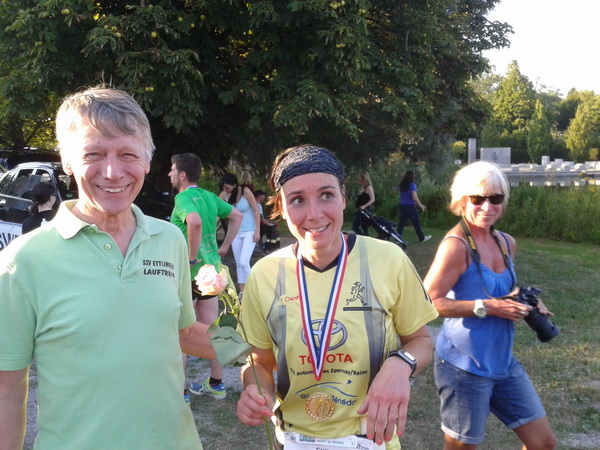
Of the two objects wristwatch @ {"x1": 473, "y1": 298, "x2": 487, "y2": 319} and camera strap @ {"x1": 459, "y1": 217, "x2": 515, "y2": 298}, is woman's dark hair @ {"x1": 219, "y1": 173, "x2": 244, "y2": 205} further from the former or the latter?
wristwatch @ {"x1": 473, "y1": 298, "x2": 487, "y2": 319}

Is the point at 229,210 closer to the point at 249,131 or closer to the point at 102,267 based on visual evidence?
the point at 102,267

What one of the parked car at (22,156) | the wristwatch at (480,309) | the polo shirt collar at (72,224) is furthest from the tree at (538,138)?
the polo shirt collar at (72,224)

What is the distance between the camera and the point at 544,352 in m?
6.62

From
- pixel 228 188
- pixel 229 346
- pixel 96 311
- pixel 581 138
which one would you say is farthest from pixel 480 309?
pixel 581 138

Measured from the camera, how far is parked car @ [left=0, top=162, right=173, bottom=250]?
10148mm

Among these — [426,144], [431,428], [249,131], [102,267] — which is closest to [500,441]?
[431,428]

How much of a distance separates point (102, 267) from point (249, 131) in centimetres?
945

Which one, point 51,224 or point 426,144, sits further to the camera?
point 426,144

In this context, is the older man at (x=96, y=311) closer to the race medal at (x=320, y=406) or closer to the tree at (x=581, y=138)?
the race medal at (x=320, y=406)

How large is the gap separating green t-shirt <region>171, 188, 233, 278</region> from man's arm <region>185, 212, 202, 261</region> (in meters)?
0.07

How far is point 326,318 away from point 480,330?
1471mm

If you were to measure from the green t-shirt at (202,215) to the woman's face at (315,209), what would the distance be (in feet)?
10.7

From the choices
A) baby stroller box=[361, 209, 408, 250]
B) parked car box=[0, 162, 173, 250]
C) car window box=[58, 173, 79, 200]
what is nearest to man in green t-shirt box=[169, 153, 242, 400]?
parked car box=[0, 162, 173, 250]

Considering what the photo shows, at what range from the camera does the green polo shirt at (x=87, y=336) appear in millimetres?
1731
